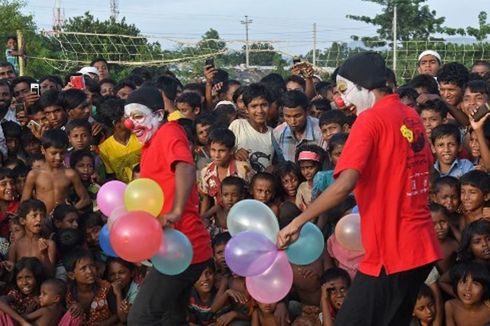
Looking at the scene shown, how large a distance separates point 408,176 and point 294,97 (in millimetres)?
3864

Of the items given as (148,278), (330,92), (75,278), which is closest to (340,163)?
(148,278)

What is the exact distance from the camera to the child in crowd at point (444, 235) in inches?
289

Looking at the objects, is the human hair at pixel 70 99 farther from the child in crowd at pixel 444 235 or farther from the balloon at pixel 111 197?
the child in crowd at pixel 444 235

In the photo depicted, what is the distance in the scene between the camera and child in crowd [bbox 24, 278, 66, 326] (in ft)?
25.3

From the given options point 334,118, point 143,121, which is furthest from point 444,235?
point 143,121

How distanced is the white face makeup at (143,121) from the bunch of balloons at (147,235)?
0.40 meters

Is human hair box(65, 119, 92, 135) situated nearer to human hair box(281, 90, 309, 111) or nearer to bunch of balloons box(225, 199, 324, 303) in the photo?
human hair box(281, 90, 309, 111)

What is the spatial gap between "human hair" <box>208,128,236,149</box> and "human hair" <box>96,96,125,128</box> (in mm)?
1065

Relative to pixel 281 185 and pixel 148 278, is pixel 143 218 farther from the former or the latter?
pixel 281 185

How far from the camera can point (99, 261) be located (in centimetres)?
Result: 827

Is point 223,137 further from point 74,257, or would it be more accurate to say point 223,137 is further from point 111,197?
point 111,197

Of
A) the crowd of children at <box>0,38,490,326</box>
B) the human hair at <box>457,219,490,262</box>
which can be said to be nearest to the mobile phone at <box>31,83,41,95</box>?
the crowd of children at <box>0,38,490,326</box>

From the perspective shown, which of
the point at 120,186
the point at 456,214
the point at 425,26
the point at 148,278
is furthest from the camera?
the point at 425,26

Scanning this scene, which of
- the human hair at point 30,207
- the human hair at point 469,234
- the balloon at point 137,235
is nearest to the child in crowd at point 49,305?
the human hair at point 30,207
